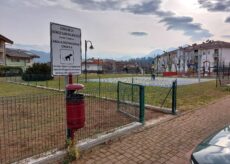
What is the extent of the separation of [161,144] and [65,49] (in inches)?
116

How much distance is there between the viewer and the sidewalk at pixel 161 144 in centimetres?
438

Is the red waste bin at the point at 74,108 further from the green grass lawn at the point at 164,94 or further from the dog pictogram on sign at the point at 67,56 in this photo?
the green grass lawn at the point at 164,94

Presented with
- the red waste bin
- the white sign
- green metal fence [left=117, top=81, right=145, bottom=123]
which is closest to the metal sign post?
the white sign

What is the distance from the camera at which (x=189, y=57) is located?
3378 inches

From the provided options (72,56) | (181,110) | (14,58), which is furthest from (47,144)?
(14,58)

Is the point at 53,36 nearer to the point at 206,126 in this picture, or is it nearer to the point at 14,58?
the point at 206,126

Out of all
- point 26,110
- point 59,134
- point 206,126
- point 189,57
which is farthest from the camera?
point 189,57

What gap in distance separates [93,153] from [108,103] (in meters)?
5.11

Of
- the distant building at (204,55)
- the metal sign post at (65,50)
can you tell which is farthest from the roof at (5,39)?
the metal sign post at (65,50)

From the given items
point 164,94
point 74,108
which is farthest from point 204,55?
point 74,108

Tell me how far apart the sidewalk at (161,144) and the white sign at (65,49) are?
174 cm

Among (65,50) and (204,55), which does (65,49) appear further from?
(204,55)

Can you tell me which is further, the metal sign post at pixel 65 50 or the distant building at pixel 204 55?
the distant building at pixel 204 55

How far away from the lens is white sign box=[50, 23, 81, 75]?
4305 mm
